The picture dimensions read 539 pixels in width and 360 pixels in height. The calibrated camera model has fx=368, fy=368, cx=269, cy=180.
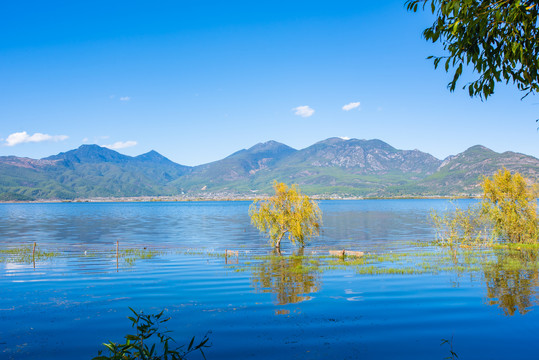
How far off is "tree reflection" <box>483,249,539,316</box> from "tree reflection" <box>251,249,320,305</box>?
12111 millimetres

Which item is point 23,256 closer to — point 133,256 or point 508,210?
point 133,256

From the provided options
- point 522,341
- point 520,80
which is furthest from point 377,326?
point 520,80

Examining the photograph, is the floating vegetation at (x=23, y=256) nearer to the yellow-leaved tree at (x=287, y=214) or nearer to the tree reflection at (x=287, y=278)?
the tree reflection at (x=287, y=278)

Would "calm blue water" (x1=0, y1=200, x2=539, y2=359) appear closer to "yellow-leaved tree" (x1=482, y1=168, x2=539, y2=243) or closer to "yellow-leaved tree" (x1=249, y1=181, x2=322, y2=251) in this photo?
"yellow-leaved tree" (x1=249, y1=181, x2=322, y2=251)

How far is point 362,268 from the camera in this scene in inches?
1484

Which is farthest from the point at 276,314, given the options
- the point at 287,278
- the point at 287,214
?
the point at 287,214

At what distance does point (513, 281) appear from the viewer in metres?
28.3

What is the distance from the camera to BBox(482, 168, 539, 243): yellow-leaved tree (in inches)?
1928

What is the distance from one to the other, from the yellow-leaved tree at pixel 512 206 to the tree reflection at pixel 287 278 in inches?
1056

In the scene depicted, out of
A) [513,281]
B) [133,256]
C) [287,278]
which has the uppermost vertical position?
[513,281]

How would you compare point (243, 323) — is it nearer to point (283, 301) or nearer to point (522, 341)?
point (283, 301)

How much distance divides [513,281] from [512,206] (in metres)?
25.2

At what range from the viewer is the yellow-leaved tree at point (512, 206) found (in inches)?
1928

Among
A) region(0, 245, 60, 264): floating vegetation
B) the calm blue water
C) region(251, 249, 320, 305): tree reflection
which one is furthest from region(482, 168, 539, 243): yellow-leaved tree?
region(0, 245, 60, 264): floating vegetation
